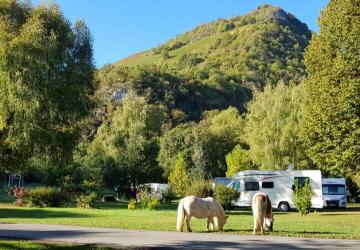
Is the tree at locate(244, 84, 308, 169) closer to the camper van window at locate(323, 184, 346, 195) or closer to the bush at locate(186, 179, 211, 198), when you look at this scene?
the camper van window at locate(323, 184, 346, 195)

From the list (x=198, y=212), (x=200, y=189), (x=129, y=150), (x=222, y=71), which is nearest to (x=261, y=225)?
(x=198, y=212)

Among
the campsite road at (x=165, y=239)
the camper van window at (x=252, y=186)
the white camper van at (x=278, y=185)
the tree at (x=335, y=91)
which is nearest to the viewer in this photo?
the campsite road at (x=165, y=239)

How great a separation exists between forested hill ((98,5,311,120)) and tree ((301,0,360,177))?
58.3m

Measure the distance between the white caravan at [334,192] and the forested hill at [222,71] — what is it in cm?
4899

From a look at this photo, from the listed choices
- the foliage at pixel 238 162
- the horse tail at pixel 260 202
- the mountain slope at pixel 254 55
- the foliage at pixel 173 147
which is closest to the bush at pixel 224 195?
the horse tail at pixel 260 202

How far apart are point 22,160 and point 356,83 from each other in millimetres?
21399

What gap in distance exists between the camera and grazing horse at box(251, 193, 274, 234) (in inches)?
575

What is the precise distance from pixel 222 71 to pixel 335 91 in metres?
127

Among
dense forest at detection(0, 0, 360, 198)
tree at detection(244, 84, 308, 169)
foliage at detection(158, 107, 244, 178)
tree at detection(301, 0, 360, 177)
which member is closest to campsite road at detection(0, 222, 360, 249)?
tree at detection(301, 0, 360, 177)

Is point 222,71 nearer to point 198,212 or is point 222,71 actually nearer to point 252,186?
point 252,186

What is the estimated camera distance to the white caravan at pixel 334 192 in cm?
3750

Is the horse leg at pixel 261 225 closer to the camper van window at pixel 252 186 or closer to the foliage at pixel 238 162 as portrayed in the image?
the camper van window at pixel 252 186

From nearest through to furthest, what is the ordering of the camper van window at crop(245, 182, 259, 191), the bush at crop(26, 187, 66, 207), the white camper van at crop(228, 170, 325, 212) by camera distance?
1. the bush at crop(26, 187, 66, 207)
2. the white camper van at crop(228, 170, 325, 212)
3. the camper van window at crop(245, 182, 259, 191)

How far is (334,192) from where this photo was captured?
1507 inches
